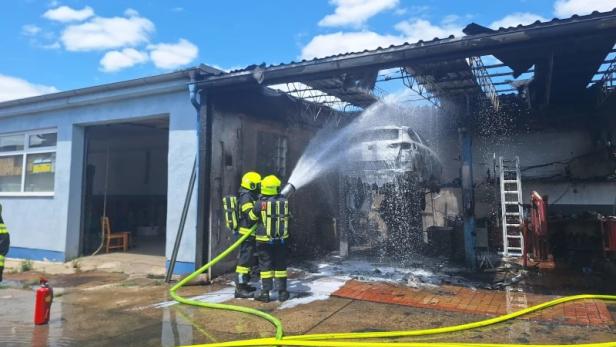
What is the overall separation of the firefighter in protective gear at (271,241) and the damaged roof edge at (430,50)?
7.14ft

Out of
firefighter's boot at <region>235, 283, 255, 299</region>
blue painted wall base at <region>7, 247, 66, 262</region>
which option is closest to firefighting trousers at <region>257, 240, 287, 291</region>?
firefighter's boot at <region>235, 283, 255, 299</region>

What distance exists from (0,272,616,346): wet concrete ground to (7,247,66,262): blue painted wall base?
3016mm

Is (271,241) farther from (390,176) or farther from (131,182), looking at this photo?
(131,182)

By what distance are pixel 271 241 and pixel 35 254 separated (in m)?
7.47

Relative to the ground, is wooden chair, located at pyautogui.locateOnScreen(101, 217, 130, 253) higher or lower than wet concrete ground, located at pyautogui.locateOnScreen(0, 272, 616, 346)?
higher

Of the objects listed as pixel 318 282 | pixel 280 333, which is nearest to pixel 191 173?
pixel 318 282

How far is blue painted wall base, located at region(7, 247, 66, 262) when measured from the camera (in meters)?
10.1

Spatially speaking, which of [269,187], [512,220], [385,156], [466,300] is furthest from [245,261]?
[512,220]

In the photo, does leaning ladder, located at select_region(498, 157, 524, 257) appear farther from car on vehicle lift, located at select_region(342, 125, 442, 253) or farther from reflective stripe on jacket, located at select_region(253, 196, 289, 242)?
reflective stripe on jacket, located at select_region(253, 196, 289, 242)

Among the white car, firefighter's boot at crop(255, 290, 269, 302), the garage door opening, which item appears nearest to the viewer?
firefighter's boot at crop(255, 290, 269, 302)

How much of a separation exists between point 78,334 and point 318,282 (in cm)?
397

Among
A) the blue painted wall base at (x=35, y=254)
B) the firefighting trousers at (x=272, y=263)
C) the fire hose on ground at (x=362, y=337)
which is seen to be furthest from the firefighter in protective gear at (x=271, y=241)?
the blue painted wall base at (x=35, y=254)

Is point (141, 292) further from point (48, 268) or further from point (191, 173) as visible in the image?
point (48, 268)

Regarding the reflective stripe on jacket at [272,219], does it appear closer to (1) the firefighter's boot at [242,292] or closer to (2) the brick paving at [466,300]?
(1) the firefighter's boot at [242,292]
